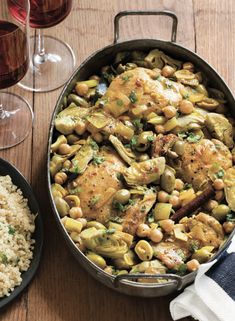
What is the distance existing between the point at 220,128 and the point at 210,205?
25 cm

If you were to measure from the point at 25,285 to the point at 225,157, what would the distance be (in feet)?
2.13

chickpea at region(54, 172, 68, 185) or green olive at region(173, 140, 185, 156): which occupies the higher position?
green olive at region(173, 140, 185, 156)

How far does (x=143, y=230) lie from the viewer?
2.09m

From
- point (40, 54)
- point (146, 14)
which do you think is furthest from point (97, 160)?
point (40, 54)

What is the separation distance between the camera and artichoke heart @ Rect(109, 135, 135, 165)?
7.22 feet

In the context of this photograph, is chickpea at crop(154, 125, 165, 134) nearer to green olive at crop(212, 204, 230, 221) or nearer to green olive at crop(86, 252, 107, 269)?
green olive at crop(212, 204, 230, 221)

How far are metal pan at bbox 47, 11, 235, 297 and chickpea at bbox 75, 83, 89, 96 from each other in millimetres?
17

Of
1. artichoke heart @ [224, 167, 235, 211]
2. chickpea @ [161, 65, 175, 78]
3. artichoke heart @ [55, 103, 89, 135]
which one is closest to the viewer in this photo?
artichoke heart @ [224, 167, 235, 211]

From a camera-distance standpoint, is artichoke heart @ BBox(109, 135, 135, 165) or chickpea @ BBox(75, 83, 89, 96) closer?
artichoke heart @ BBox(109, 135, 135, 165)

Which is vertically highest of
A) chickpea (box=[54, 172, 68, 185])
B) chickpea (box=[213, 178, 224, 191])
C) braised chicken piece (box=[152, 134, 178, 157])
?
braised chicken piece (box=[152, 134, 178, 157])

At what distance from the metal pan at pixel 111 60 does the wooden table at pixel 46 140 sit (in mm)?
126

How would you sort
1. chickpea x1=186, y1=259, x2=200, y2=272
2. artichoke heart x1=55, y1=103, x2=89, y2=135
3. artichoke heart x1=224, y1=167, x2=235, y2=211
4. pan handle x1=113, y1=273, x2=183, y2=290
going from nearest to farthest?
1. pan handle x1=113, y1=273, x2=183, y2=290
2. chickpea x1=186, y1=259, x2=200, y2=272
3. artichoke heart x1=224, y1=167, x2=235, y2=211
4. artichoke heart x1=55, y1=103, x2=89, y2=135

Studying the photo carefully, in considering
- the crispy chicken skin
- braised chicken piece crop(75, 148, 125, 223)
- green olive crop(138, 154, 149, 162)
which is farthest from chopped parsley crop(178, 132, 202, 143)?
braised chicken piece crop(75, 148, 125, 223)

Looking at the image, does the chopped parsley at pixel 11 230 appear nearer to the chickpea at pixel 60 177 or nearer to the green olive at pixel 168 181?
the chickpea at pixel 60 177
